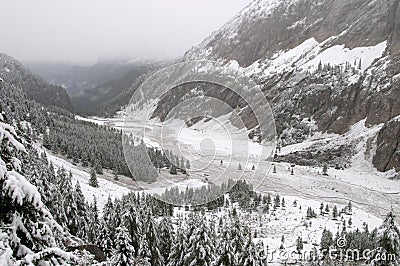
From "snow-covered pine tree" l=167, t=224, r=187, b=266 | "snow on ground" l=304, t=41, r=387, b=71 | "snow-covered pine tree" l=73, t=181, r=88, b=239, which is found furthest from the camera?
"snow on ground" l=304, t=41, r=387, b=71

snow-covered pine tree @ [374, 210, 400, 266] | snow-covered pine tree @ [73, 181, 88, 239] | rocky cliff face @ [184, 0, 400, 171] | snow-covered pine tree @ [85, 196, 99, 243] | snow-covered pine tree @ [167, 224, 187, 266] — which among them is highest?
rocky cliff face @ [184, 0, 400, 171]

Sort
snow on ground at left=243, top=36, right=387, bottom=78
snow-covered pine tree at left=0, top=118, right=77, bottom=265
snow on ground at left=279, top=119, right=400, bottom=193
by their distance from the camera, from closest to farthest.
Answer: snow-covered pine tree at left=0, top=118, right=77, bottom=265, snow on ground at left=279, top=119, right=400, bottom=193, snow on ground at left=243, top=36, right=387, bottom=78

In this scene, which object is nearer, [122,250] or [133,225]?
[122,250]

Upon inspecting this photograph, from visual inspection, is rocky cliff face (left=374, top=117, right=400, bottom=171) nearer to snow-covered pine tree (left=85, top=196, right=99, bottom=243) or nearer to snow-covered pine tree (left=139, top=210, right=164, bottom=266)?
snow-covered pine tree (left=85, top=196, right=99, bottom=243)

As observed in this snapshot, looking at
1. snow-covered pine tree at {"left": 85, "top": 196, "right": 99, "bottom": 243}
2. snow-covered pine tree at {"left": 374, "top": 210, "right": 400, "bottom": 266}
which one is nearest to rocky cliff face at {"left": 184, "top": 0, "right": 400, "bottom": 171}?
snow-covered pine tree at {"left": 374, "top": 210, "right": 400, "bottom": 266}

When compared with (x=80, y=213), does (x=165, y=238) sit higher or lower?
higher

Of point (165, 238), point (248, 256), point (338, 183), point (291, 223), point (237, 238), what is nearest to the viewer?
point (248, 256)

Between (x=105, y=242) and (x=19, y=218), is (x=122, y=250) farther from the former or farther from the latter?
(x=19, y=218)

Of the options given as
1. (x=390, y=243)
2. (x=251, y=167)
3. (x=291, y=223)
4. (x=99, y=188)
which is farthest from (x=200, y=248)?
(x=251, y=167)
